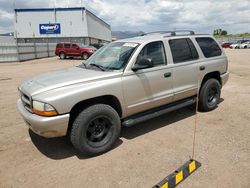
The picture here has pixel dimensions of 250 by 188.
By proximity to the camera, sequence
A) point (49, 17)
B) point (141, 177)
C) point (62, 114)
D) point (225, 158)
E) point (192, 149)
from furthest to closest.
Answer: point (49, 17) < point (192, 149) < point (225, 158) < point (62, 114) < point (141, 177)

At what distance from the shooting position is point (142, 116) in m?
4.22

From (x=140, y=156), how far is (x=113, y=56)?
1.91 meters

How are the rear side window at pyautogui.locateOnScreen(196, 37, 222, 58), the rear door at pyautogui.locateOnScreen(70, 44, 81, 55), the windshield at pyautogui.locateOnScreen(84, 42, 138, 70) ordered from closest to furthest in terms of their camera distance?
1. the windshield at pyautogui.locateOnScreen(84, 42, 138, 70)
2. the rear side window at pyautogui.locateOnScreen(196, 37, 222, 58)
3. the rear door at pyautogui.locateOnScreen(70, 44, 81, 55)

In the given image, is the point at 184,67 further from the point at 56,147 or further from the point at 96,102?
the point at 56,147

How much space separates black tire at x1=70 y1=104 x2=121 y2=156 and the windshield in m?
0.83

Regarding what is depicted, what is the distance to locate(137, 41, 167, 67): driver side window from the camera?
13.9 feet

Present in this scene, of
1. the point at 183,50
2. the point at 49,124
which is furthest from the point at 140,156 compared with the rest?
the point at 183,50

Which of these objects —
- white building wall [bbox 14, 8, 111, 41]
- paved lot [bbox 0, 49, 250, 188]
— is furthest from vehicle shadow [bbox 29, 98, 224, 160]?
white building wall [bbox 14, 8, 111, 41]

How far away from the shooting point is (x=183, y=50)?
485 centimetres

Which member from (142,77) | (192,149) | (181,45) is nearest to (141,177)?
(192,149)

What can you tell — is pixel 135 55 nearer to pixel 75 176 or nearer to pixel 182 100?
pixel 182 100

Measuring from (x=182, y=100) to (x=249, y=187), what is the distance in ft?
8.01

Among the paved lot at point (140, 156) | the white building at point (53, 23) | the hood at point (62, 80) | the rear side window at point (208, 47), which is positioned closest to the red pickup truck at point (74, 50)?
the white building at point (53, 23)

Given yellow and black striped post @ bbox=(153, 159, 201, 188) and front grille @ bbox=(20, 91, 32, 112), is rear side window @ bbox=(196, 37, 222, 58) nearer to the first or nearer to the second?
yellow and black striped post @ bbox=(153, 159, 201, 188)
